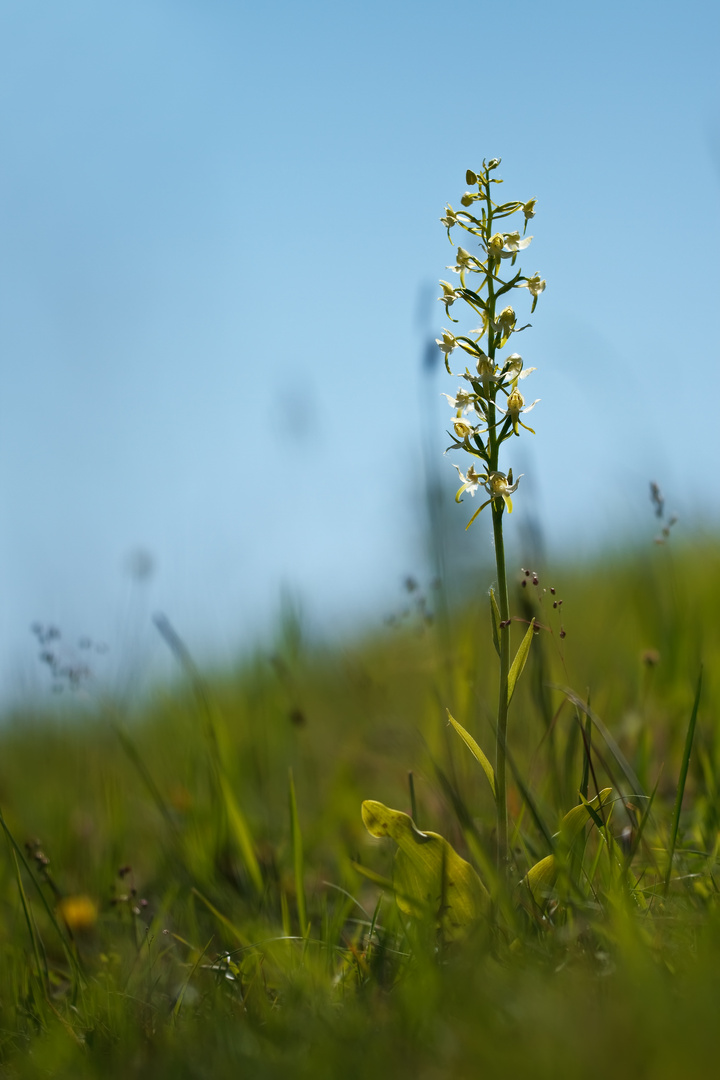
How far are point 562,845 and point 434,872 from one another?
340 millimetres

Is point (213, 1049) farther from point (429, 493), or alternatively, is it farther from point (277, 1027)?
point (429, 493)

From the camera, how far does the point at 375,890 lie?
9.55ft

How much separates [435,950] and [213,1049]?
0.53 metres

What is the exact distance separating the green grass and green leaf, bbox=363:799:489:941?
64 millimetres

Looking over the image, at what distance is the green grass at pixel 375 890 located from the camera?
1.39 m

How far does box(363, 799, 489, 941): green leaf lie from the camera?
1.99 m

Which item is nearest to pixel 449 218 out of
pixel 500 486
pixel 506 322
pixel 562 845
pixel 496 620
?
pixel 506 322

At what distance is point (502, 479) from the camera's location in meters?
2.09

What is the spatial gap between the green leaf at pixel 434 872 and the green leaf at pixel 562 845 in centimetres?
12

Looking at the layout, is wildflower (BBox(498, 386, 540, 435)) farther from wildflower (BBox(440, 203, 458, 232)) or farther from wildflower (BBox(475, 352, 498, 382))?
wildflower (BBox(440, 203, 458, 232))

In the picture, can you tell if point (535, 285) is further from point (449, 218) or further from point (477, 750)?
point (477, 750)

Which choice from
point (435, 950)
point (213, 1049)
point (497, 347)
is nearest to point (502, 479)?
point (497, 347)

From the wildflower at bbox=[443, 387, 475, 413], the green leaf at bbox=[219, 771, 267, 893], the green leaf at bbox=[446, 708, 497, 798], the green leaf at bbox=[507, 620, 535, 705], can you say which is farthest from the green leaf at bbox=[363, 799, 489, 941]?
the wildflower at bbox=[443, 387, 475, 413]

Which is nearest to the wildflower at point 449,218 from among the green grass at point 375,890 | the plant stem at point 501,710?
the plant stem at point 501,710
